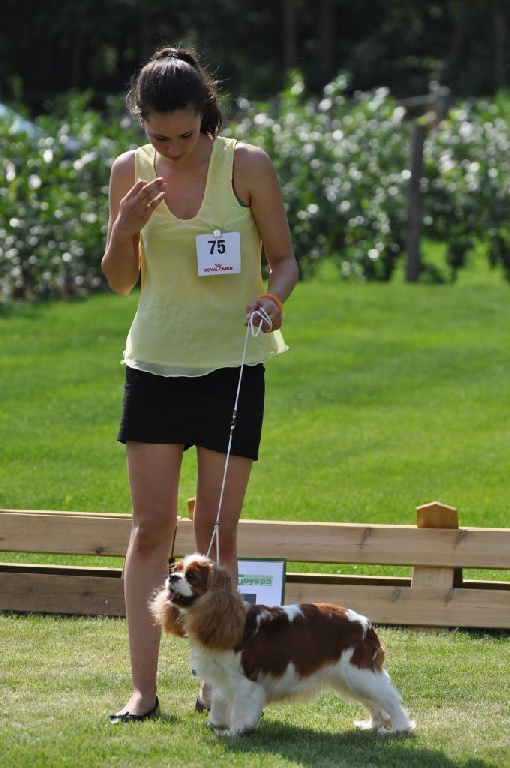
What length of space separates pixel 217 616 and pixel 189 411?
0.67 meters

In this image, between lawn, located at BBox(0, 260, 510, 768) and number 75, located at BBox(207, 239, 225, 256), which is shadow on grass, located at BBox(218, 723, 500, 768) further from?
number 75, located at BBox(207, 239, 225, 256)

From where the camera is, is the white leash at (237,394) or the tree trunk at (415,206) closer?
the white leash at (237,394)

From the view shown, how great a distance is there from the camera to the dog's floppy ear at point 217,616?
13.0ft

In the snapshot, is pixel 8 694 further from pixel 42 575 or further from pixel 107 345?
pixel 107 345

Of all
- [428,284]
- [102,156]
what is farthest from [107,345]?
[428,284]

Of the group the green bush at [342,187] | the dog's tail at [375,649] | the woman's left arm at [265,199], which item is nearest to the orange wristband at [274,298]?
the woman's left arm at [265,199]

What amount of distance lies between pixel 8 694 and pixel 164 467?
1.06 metres

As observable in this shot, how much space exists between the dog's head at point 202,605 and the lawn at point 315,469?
1.17 feet

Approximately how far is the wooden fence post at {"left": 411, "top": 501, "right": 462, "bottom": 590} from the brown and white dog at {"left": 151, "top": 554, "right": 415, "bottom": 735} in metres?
1.40

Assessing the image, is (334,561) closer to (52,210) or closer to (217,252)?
(217,252)

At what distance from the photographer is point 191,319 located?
→ 4.20m

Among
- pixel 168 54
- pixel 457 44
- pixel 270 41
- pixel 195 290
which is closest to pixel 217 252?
pixel 195 290

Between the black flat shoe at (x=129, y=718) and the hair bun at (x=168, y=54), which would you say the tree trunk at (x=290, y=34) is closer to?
the hair bun at (x=168, y=54)

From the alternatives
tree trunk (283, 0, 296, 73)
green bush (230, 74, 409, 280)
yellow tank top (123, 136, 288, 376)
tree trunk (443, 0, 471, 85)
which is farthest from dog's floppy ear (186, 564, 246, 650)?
tree trunk (443, 0, 471, 85)
